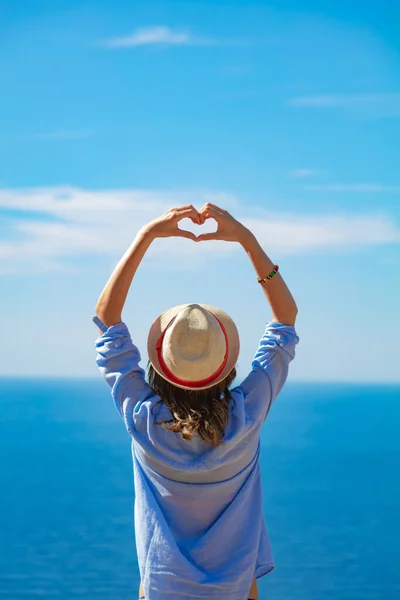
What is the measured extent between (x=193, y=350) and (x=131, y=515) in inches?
1565

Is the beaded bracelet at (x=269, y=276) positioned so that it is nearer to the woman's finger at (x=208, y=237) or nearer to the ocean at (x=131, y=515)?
the woman's finger at (x=208, y=237)

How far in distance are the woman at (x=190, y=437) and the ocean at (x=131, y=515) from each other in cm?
3259

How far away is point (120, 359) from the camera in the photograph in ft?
5.84

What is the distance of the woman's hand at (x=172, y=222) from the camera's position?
1.82m

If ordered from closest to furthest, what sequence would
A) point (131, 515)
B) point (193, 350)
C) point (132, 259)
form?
point (193, 350), point (132, 259), point (131, 515)

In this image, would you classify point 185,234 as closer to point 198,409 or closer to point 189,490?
point 198,409

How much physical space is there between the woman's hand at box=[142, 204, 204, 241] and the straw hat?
0.19 meters

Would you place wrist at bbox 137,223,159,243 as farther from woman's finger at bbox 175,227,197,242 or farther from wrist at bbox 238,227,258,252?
wrist at bbox 238,227,258,252

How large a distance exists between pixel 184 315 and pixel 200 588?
22.5 inches

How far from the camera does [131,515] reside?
3997 cm

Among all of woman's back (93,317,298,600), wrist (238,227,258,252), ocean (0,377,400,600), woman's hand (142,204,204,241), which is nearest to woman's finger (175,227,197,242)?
woman's hand (142,204,204,241)

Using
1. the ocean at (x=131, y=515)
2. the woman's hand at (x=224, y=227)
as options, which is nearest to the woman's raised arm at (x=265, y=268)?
the woman's hand at (x=224, y=227)

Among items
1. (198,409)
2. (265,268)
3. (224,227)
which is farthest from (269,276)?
(198,409)

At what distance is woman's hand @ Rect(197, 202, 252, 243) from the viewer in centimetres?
185
